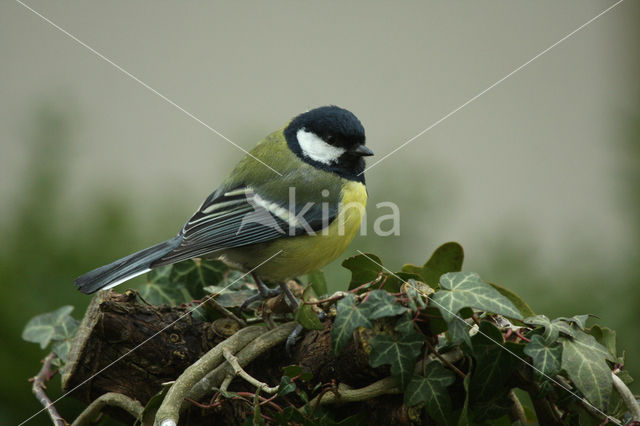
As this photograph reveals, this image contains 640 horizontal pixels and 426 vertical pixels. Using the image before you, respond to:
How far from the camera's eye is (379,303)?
27.9 inches

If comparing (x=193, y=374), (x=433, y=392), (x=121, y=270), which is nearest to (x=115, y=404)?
(x=193, y=374)

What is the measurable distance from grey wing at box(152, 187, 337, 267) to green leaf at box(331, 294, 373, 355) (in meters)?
0.47

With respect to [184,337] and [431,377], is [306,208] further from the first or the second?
[431,377]

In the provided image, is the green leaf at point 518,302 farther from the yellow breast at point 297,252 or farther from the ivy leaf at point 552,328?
the yellow breast at point 297,252

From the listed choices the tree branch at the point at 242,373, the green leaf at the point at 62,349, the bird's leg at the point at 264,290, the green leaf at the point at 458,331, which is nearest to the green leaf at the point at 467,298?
the green leaf at the point at 458,331

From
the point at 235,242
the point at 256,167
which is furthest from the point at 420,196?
the point at 235,242

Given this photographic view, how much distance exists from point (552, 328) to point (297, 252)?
22.7 inches

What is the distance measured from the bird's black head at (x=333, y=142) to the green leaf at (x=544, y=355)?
723 mm

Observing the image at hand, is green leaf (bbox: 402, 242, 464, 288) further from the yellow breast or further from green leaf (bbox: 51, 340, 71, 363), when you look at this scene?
green leaf (bbox: 51, 340, 71, 363)

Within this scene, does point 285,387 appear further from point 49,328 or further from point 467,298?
point 49,328

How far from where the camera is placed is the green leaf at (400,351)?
0.70 meters

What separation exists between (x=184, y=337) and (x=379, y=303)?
359 mm

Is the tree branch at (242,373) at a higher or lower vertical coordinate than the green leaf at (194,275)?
higher

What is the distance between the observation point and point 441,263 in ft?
2.86
